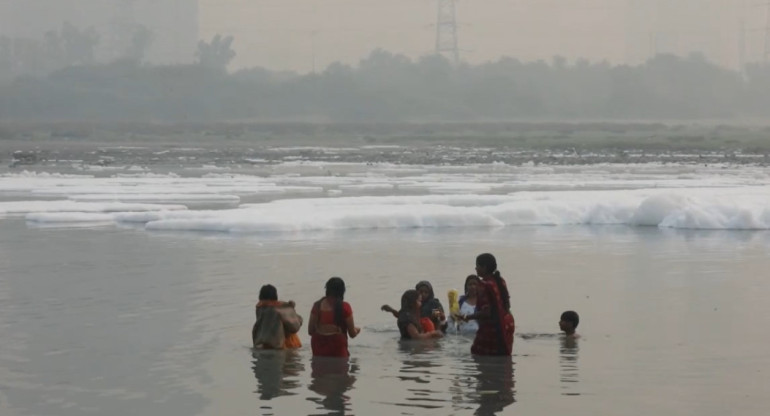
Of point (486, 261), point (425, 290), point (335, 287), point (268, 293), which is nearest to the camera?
point (486, 261)

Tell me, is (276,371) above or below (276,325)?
below

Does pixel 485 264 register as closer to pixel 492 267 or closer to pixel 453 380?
pixel 492 267

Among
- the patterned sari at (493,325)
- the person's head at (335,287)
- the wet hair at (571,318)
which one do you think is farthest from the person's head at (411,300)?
the person's head at (335,287)

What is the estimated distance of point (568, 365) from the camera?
10.5m

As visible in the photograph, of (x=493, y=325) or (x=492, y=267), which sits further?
(x=493, y=325)

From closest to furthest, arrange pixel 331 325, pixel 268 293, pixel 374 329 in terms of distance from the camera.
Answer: pixel 331 325 → pixel 268 293 → pixel 374 329

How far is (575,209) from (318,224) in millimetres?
5546

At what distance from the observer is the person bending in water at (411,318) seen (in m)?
11.7

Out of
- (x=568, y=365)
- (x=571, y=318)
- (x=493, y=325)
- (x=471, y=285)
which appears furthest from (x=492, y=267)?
(x=571, y=318)

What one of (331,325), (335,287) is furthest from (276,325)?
(335,287)

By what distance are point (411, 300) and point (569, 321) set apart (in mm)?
1448

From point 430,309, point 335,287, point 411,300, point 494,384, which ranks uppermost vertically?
point 335,287

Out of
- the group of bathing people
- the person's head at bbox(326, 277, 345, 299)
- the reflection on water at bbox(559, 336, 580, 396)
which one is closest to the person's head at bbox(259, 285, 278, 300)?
the group of bathing people

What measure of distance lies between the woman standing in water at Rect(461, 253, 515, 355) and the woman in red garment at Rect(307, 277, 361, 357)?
97cm
